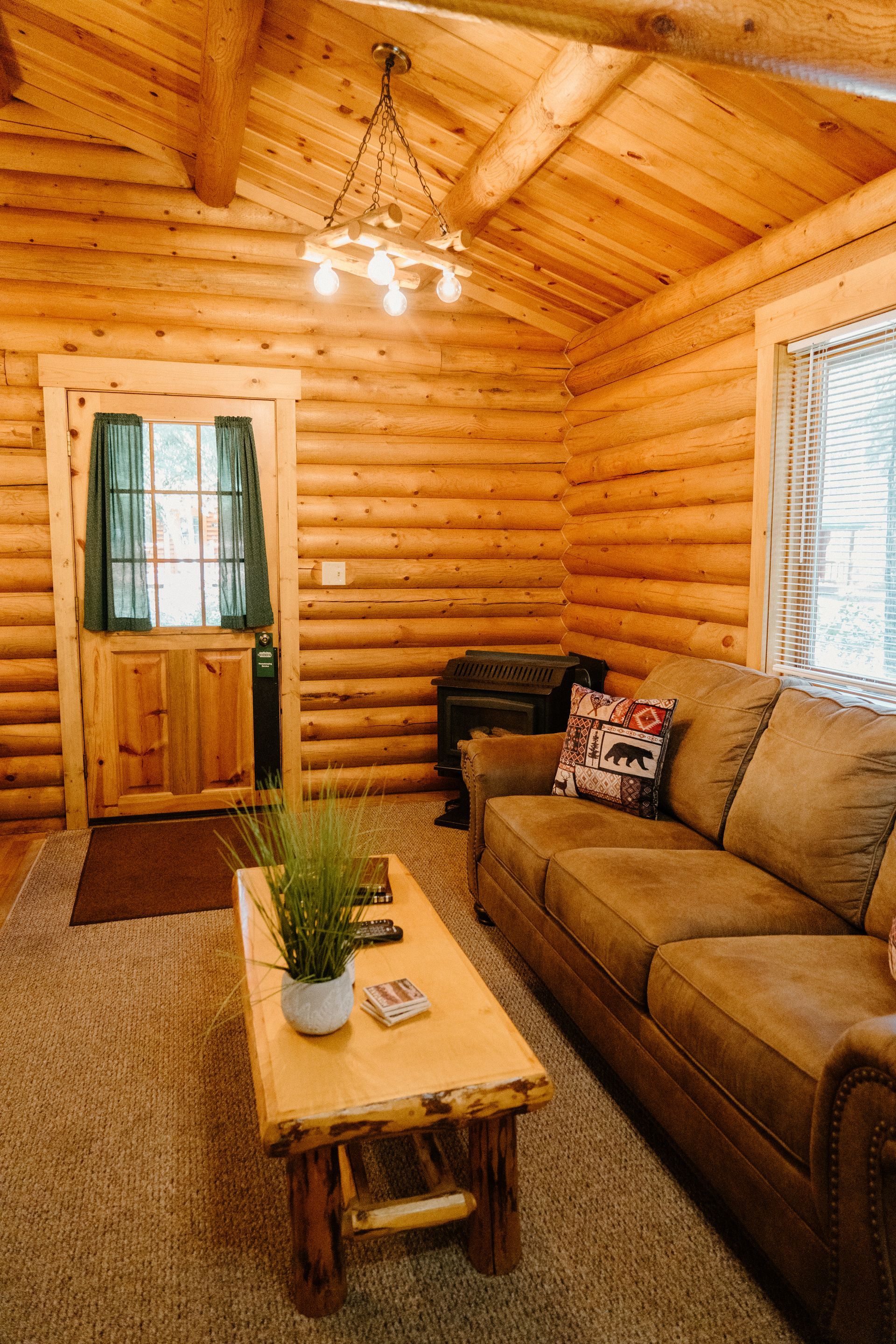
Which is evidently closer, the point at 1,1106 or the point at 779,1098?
the point at 779,1098

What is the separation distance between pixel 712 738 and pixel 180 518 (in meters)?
3.00

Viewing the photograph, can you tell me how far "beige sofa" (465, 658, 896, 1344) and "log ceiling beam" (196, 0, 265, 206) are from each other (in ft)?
8.45

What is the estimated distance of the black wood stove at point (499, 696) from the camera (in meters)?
4.33

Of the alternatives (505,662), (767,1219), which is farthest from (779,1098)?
(505,662)

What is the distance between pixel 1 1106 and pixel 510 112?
358 centimetres

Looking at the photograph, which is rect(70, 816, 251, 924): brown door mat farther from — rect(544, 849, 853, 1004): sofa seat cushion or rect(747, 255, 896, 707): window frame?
rect(747, 255, 896, 707): window frame

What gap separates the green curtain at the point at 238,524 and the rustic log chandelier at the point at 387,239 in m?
1.20

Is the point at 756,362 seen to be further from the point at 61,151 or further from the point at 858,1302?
the point at 61,151

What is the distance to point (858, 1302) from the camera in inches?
55.4

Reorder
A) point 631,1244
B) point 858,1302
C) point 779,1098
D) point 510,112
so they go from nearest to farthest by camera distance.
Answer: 1. point 858,1302
2. point 779,1098
3. point 631,1244
4. point 510,112

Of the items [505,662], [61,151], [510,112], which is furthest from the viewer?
[505,662]

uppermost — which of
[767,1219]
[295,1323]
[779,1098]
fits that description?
[779,1098]

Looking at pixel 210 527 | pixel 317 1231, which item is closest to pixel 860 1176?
pixel 317 1231

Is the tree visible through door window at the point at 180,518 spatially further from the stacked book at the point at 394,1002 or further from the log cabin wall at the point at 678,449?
the stacked book at the point at 394,1002
